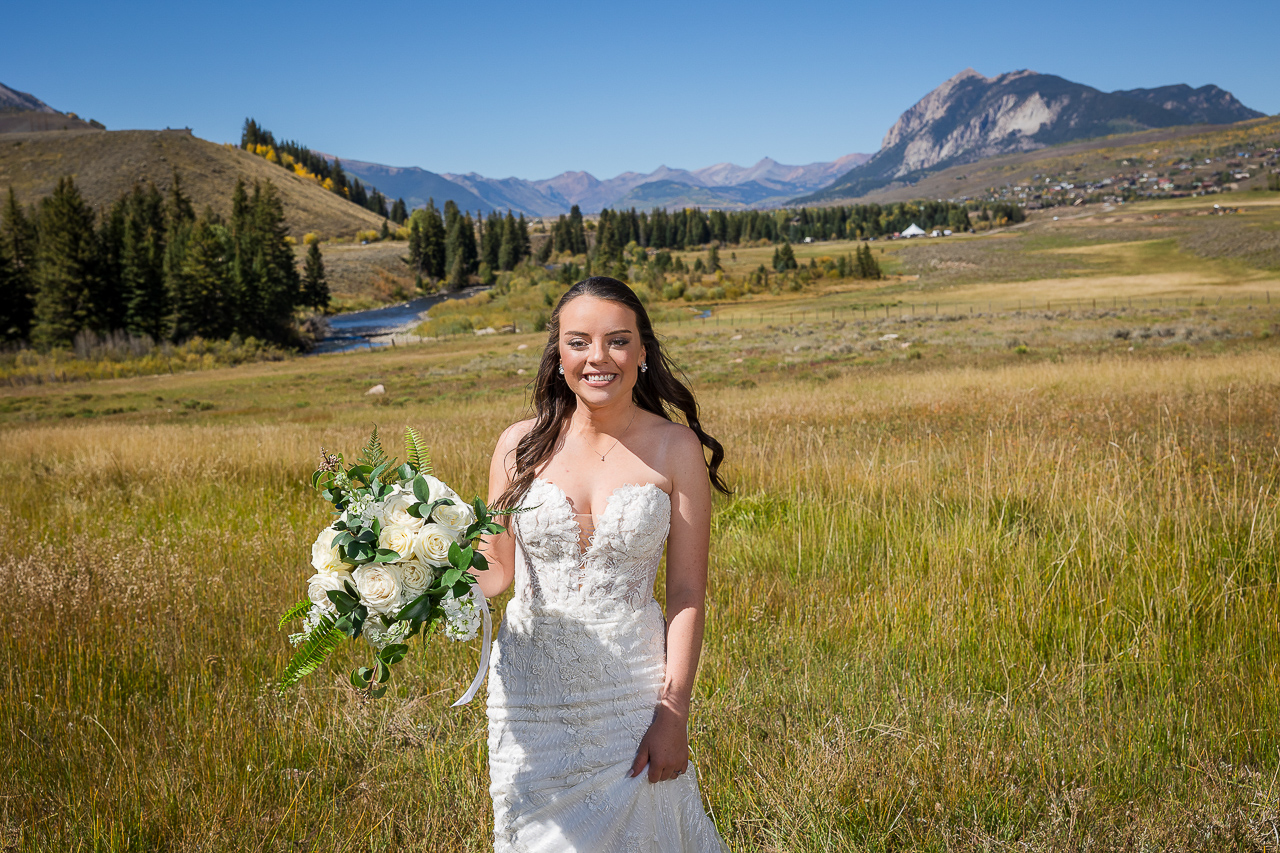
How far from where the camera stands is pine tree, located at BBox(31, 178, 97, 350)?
48.3 m

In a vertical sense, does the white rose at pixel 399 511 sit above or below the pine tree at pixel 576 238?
below

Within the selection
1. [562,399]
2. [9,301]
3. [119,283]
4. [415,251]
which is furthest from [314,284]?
[562,399]

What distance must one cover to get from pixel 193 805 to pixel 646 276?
91560 millimetres

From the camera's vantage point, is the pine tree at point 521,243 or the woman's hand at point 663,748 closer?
the woman's hand at point 663,748

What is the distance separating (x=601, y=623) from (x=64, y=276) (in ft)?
200

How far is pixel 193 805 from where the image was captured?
9.34ft

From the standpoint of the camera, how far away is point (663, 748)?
2238 mm

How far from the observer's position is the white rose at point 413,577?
6.26 ft

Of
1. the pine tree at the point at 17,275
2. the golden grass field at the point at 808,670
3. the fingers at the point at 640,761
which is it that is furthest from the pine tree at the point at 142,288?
the fingers at the point at 640,761

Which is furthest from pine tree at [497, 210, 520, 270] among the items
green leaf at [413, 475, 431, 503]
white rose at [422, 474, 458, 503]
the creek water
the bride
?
green leaf at [413, 475, 431, 503]

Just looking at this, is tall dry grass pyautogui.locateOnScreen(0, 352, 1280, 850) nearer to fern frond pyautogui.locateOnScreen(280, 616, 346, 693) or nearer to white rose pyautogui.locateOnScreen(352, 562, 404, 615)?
fern frond pyautogui.locateOnScreen(280, 616, 346, 693)

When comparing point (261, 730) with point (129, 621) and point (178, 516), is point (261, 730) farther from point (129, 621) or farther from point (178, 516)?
→ point (178, 516)

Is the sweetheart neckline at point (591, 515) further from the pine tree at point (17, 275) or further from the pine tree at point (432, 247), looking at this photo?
the pine tree at point (432, 247)

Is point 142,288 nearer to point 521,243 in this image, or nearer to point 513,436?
point 513,436
